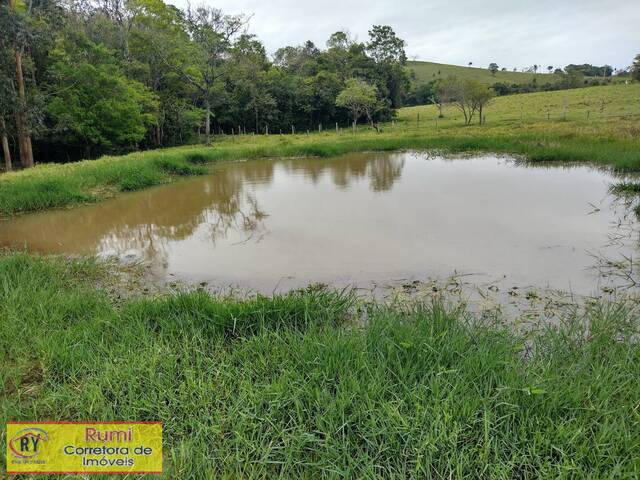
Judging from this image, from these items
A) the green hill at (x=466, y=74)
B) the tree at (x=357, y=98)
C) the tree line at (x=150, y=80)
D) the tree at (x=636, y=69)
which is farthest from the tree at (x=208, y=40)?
the green hill at (x=466, y=74)

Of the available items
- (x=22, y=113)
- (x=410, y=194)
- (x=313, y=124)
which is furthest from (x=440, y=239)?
(x=313, y=124)

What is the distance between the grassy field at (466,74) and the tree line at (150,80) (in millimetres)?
25808

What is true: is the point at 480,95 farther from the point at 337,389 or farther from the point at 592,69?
the point at 592,69

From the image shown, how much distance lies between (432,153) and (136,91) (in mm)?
15674

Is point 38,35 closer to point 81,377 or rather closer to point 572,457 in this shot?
point 81,377

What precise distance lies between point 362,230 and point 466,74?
70.1 meters

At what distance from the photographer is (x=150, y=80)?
26.5 m

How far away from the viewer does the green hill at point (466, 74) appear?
61.6 m

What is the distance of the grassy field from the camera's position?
61.6m

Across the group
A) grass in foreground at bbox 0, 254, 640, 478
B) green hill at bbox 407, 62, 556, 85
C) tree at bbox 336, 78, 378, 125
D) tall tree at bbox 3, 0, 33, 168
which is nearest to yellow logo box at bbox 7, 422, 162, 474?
grass in foreground at bbox 0, 254, 640, 478

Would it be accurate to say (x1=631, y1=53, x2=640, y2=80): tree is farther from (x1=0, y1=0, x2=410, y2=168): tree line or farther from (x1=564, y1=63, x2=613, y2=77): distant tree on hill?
(x1=564, y1=63, x2=613, y2=77): distant tree on hill

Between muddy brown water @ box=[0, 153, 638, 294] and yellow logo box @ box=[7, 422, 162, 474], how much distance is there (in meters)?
2.47

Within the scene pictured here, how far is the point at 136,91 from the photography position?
21.5 metres

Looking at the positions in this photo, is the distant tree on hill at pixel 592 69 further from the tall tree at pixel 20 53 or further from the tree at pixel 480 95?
the tall tree at pixel 20 53
